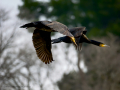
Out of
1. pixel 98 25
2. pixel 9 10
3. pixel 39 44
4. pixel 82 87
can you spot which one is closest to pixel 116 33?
pixel 98 25

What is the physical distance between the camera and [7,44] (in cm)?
1101

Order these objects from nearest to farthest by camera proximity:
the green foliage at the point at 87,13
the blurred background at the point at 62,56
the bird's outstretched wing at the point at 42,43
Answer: the bird's outstretched wing at the point at 42,43 < the blurred background at the point at 62,56 < the green foliage at the point at 87,13

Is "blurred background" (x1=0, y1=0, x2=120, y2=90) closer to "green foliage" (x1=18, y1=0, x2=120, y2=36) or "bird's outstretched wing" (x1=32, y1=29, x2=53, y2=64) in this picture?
"green foliage" (x1=18, y1=0, x2=120, y2=36)

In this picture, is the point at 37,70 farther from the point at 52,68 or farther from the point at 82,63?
the point at 82,63

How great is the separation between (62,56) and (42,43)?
13.2m

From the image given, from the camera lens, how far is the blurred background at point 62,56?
11.4m

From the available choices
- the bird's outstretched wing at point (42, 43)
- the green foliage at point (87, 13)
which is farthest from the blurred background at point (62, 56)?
the bird's outstretched wing at point (42, 43)

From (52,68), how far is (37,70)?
111 cm

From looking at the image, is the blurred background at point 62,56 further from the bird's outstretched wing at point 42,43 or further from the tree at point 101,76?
the bird's outstretched wing at point 42,43

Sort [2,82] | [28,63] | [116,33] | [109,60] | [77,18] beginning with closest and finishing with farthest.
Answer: [2,82], [28,63], [109,60], [116,33], [77,18]

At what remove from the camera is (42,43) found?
410cm

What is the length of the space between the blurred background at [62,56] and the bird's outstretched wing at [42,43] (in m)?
6.88

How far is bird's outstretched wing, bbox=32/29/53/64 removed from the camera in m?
3.99

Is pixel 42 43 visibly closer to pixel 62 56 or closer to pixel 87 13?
pixel 62 56
